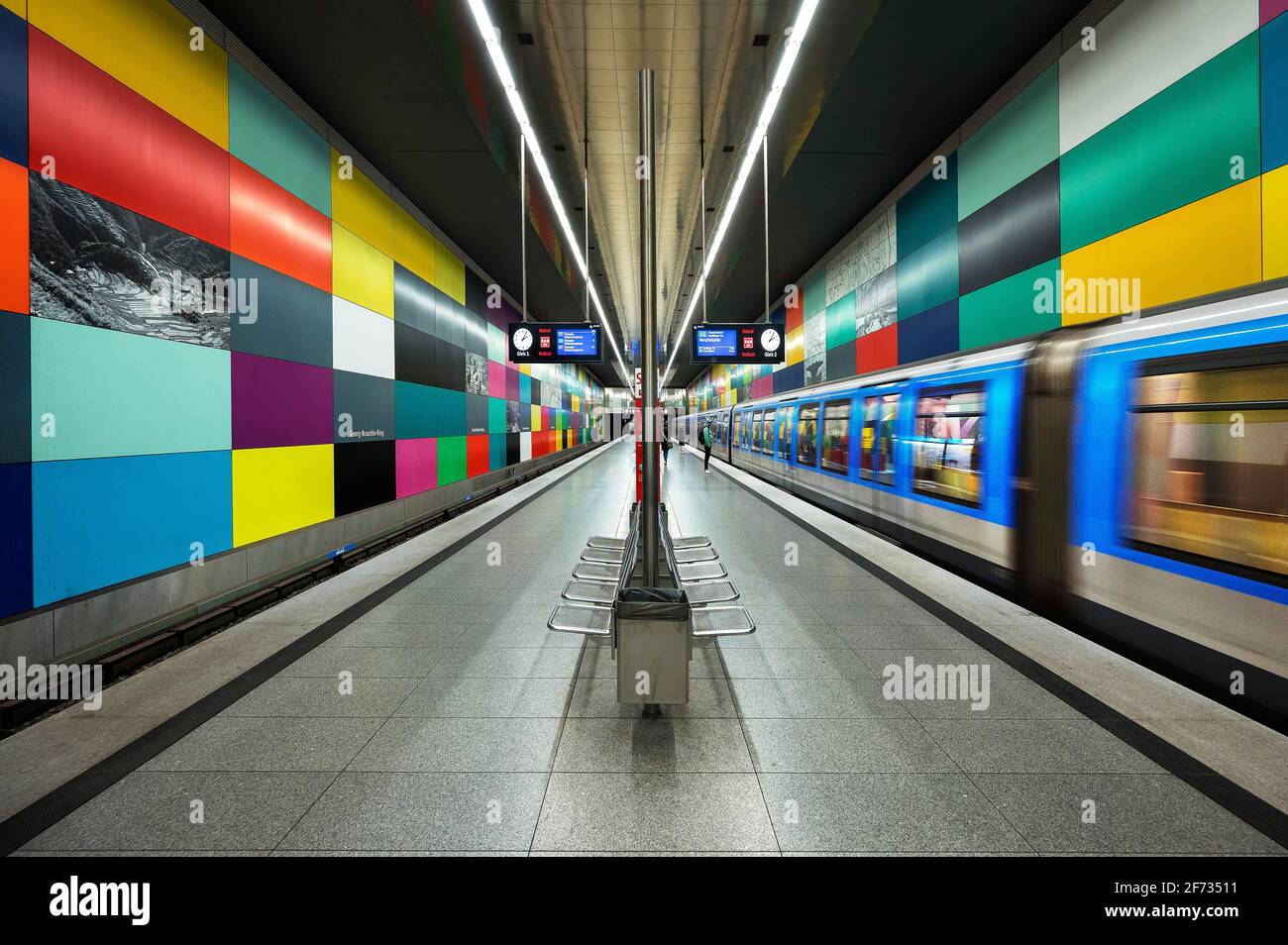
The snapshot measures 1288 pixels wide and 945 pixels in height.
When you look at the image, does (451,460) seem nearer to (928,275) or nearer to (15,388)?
(15,388)

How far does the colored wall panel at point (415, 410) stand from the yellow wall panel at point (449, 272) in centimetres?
226

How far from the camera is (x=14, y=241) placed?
3.55 metres

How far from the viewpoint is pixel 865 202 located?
36.2 feet

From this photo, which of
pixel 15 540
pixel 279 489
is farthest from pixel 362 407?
pixel 15 540

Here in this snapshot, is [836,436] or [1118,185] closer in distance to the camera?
[1118,185]

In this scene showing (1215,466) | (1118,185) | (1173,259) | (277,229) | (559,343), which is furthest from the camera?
(559,343)

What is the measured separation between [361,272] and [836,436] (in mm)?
8141

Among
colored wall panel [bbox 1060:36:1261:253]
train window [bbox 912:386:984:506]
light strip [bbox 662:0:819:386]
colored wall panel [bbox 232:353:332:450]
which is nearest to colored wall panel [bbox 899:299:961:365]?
train window [bbox 912:386:984:506]

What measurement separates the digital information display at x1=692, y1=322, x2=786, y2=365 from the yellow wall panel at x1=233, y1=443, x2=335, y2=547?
6391 mm

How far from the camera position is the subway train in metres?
3.25

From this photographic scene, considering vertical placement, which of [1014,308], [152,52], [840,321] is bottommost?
[1014,308]

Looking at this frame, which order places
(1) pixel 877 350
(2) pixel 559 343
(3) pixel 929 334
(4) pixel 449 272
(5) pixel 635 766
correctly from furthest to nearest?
(4) pixel 449 272
(1) pixel 877 350
(2) pixel 559 343
(3) pixel 929 334
(5) pixel 635 766

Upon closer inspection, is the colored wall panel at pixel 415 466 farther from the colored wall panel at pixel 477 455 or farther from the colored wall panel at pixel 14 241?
the colored wall panel at pixel 14 241

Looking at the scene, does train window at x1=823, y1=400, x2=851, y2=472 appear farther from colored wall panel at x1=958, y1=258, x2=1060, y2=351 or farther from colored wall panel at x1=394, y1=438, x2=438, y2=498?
colored wall panel at x1=394, y1=438, x2=438, y2=498
